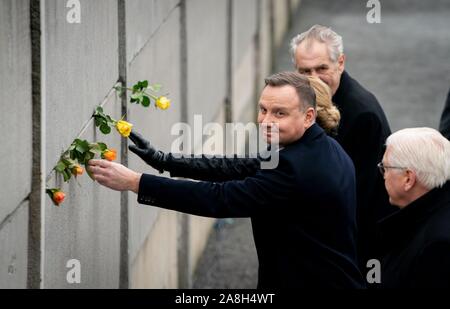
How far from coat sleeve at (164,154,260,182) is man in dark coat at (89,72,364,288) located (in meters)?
0.38

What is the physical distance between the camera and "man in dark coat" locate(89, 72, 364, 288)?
426 cm

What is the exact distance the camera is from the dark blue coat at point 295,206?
426 centimetres

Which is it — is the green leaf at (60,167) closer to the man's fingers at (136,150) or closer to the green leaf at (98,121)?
the man's fingers at (136,150)

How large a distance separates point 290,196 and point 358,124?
4.77 ft

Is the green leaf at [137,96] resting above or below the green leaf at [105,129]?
above

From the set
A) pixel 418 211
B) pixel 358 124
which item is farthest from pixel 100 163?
pixel 358 124

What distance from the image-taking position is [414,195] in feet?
13.8

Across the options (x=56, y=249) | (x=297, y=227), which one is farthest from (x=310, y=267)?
(x=56, y=249)

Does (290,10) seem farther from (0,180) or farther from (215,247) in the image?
(0,180)

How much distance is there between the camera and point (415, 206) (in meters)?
4.16

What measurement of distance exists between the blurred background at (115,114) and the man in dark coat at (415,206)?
133 cm

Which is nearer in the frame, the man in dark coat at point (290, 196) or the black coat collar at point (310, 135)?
the man in dark coat at point (290, 196)

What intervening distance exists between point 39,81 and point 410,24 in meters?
12.1

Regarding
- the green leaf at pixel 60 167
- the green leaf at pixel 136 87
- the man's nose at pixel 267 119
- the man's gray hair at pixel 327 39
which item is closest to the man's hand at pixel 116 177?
the green leaf at pixel 60 167
